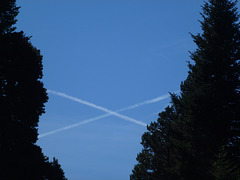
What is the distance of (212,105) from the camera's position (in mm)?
21969

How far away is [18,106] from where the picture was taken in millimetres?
22891

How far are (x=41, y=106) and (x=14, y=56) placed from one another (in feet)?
16.4

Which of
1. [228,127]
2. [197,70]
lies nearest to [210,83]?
[197,70]

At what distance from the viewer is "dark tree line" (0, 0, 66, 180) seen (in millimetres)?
21031

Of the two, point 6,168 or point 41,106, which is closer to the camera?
point 6,168

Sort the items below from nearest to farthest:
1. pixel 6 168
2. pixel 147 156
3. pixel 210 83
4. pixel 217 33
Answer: pixel 6 168 < pixel 210 83 < pixel 217 33 < pixel 147 156

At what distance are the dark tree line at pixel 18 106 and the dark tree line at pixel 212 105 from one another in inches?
416

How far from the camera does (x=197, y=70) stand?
24.1 metres

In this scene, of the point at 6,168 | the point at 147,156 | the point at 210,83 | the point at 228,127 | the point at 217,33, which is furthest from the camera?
the point at 147,156

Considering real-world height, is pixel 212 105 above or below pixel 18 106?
below

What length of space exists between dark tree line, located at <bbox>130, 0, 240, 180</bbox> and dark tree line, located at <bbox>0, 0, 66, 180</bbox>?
10.6m

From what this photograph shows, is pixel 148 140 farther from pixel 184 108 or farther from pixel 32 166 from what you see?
pixel 32 166

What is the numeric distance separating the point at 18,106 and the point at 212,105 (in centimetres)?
1490

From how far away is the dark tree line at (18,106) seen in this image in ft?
69.0
